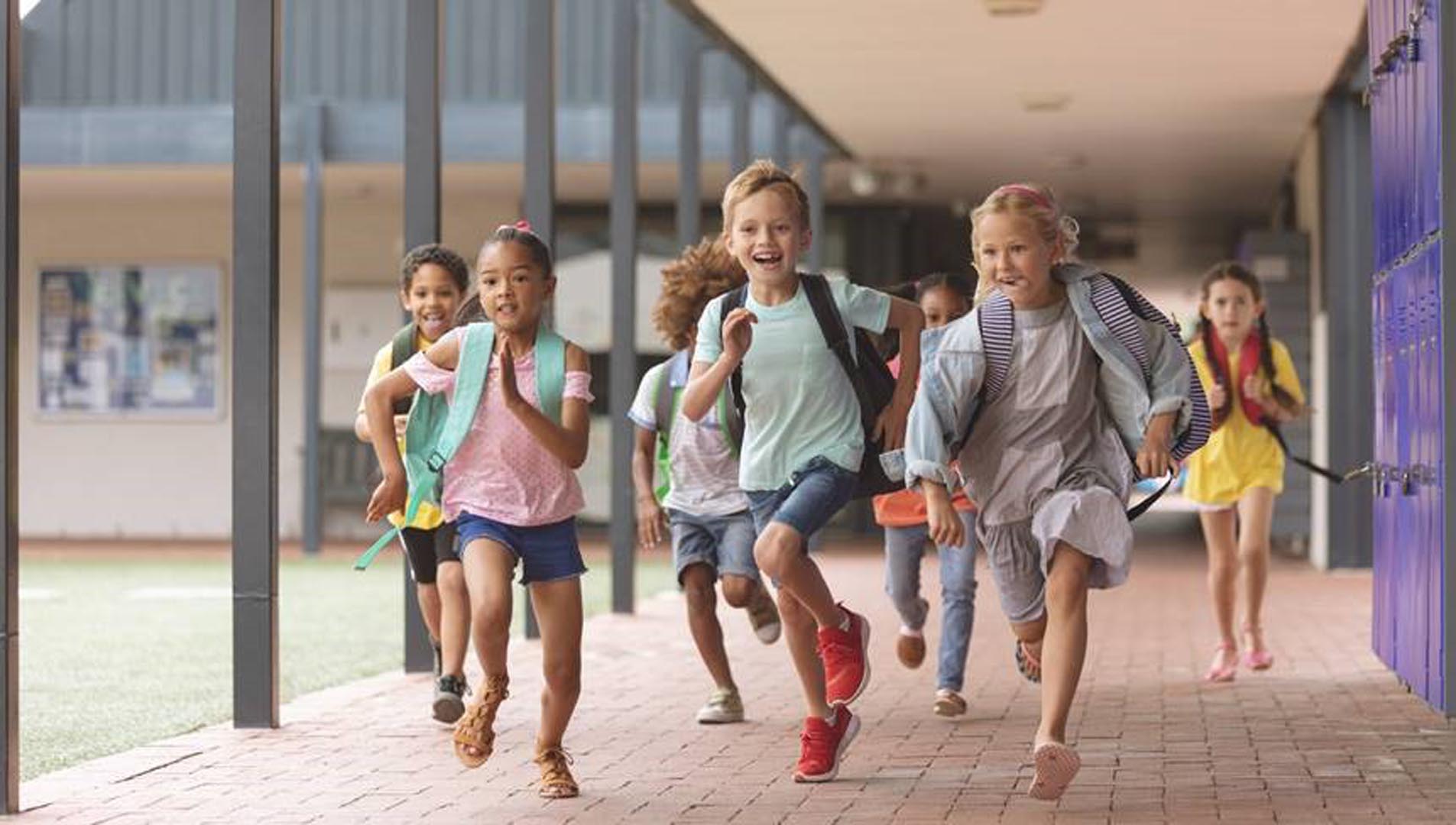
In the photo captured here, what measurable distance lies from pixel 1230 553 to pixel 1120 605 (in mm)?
4641

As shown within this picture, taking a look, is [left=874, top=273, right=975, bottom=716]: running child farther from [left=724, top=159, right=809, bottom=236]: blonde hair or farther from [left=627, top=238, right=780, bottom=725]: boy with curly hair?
[left=724, top=159, right=809, bottom=236]: blonde hair

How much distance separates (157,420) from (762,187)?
19281mm

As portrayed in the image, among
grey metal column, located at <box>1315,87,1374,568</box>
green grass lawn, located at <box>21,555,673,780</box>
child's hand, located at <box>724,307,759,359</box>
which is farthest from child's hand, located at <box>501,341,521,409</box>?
grey metal column, located at <box>1315,87,1374,568</box>

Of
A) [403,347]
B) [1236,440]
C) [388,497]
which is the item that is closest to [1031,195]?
[388,497]

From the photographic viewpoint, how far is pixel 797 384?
6.46 meters

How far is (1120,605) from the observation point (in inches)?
550

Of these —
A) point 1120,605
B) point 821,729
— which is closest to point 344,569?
point 1120,605

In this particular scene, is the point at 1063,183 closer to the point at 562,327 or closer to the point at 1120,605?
the point at 562,327

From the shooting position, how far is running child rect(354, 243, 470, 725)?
24.4 ft

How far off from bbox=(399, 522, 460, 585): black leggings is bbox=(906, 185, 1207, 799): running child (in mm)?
2086

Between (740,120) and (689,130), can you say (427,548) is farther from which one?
(740,120)

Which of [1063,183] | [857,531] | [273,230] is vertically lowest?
[857,531]

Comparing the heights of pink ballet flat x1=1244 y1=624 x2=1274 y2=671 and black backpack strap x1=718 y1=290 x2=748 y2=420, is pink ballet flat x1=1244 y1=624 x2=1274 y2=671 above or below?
below

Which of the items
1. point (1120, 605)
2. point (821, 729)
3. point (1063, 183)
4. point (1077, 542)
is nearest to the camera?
point (1077, 542)
